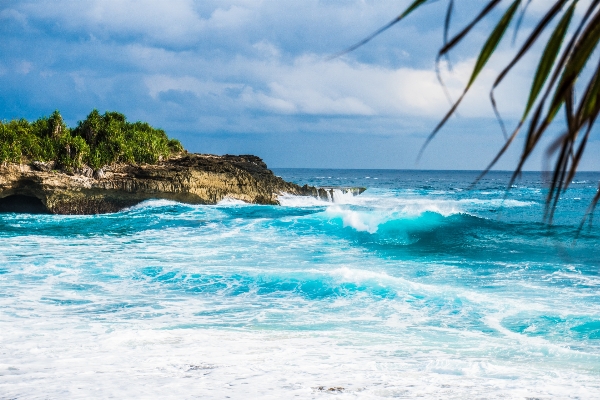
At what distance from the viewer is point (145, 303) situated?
9727 millimetres

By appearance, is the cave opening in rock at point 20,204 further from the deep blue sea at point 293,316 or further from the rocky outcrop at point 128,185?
the deep blue sea at point 293,316

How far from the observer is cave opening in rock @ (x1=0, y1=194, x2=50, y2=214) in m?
26.2

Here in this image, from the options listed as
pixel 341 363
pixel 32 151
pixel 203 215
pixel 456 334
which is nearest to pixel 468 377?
pixel 341 363

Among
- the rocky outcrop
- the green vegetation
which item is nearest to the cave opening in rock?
the rocky outcrop

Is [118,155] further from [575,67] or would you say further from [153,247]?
[575,67]

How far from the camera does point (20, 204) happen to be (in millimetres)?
26375

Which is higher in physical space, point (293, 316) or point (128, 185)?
point (128, 185)

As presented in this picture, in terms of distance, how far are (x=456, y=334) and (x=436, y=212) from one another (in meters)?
17.1

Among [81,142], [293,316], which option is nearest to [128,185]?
[81,142]

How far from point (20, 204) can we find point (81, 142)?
155 inches

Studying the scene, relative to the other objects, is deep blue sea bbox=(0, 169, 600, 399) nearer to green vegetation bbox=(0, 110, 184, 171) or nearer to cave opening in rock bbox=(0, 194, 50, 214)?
green vegetation bbox=(0, 110, 184, 171)

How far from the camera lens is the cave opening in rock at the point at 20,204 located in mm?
26219

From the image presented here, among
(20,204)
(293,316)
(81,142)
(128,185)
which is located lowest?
(293,316)

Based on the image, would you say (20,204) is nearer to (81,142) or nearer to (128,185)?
(81,142)
